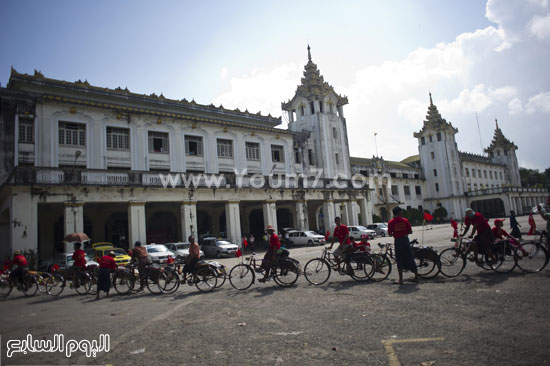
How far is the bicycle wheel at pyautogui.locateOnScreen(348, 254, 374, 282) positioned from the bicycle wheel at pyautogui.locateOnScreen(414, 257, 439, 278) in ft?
3.97

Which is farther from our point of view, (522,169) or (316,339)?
(522,169)

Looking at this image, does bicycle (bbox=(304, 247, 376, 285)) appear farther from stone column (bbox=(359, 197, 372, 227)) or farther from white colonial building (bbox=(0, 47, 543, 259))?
stone column (bbox=(359, 197, 372, 227))

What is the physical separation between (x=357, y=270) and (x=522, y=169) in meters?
110

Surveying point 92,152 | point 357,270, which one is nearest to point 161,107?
point 92,152

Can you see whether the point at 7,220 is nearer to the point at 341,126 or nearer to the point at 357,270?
the point at 357,270

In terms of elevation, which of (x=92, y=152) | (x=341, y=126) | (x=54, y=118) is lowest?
(x=92, y=152)

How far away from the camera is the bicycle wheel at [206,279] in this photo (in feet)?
32.8

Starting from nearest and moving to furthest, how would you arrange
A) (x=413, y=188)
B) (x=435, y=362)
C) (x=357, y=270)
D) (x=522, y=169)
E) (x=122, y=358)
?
(x=435, y=362)
(x=122, y=358)
(x=357, y=270)
(x=413, y=188)
(x=522, y=169)

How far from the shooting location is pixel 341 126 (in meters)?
42.2

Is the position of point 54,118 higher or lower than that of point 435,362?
higher

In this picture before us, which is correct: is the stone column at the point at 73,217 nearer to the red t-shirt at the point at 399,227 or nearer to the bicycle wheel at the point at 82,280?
the bicycle wheel at the point at 82,280

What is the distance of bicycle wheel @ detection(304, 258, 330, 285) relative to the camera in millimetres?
9492

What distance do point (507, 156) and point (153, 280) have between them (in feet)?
309

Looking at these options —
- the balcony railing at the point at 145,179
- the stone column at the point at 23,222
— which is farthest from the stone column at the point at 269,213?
the stone column at the point at 23,222
